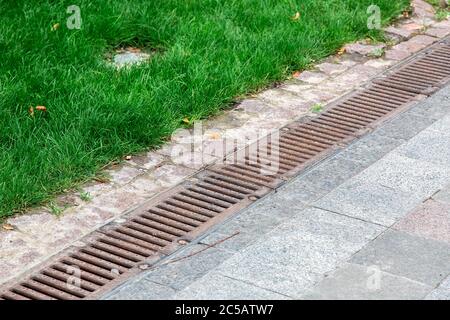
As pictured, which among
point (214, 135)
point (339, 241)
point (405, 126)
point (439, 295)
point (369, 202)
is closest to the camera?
point (439, 295)

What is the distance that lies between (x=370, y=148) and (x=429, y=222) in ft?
3.49

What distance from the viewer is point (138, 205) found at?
19.0 ft

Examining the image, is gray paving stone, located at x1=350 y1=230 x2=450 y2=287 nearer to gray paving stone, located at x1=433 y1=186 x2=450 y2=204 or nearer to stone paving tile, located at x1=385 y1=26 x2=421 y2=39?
gray paving stone, located at x1=433 y1=186 x2=450 y2=204

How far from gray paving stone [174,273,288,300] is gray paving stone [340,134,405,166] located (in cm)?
169

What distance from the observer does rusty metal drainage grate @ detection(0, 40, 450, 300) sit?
16.6 ft

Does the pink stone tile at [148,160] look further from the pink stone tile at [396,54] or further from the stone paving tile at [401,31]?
the stone paving tile at [401,31]

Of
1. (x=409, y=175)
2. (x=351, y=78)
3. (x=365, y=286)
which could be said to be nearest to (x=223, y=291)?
(x=365, y=286)

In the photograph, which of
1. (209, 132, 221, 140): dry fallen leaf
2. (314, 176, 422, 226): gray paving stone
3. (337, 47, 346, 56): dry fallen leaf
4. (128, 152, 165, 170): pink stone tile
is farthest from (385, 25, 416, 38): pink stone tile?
(128, 152, 165, 170): pink stone tile

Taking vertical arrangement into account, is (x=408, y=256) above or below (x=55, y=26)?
below

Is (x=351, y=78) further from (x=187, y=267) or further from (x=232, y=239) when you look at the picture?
(x=187, y=267)

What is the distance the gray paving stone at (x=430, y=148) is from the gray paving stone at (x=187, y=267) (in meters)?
1.70

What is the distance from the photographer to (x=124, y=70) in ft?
23.5
